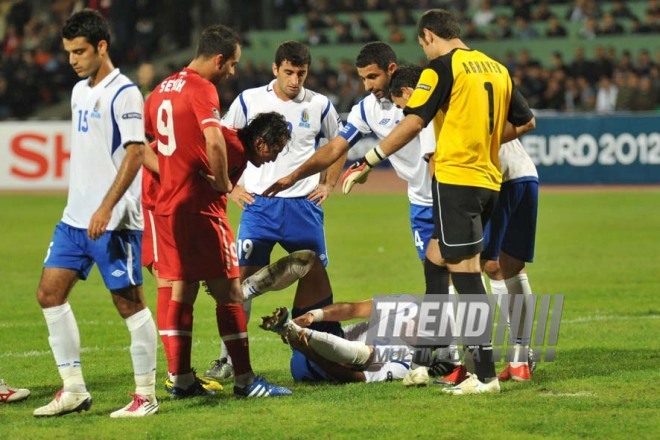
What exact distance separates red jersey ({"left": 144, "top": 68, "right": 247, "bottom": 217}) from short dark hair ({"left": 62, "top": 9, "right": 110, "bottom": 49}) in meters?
0.61

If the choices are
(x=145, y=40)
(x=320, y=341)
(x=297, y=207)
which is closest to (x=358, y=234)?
(x=297, y=207)

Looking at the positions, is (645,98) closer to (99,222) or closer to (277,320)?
(277,320)

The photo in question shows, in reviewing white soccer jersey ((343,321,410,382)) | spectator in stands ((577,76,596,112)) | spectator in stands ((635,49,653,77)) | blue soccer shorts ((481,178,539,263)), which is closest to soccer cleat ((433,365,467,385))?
white soccer jersey ((343,321,410,382))

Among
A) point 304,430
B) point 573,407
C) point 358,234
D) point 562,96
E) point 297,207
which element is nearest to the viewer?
point 304,430

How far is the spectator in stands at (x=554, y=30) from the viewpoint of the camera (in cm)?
3002

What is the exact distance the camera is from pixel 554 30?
30031 mm

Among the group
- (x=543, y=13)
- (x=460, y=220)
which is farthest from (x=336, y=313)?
(x=543, y=13)

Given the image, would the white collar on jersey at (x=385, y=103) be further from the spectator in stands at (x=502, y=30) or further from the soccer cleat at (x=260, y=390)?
the spectator in stands at (x=502, y=30)

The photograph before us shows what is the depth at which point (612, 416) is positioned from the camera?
6500mm

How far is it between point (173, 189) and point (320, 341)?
53.5 inches

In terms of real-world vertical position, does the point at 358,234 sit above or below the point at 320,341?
below

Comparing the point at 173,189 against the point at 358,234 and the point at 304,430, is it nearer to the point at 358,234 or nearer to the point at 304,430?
the point at 304,430

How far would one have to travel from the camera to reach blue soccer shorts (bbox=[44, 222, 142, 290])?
671 centimetres

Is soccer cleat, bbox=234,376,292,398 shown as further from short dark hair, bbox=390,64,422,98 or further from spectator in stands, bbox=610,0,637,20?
spectator in stands, bbox=610,0,637,20
